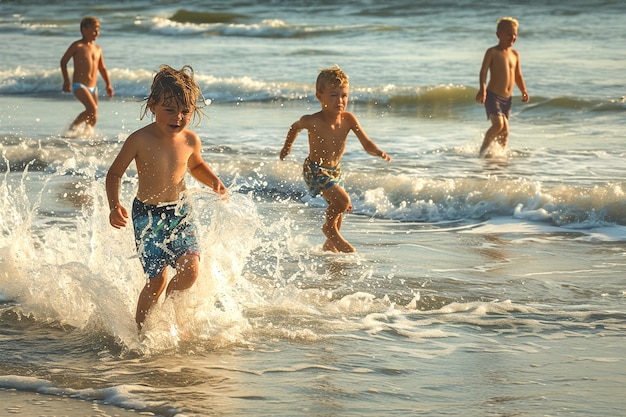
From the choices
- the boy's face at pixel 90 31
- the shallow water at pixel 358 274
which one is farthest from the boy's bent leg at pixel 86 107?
the boy's face at pixel 90 31

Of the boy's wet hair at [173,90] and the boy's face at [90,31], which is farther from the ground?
the boy's face at [90,31]

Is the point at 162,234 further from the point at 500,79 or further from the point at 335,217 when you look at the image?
Answer: the point at 500,79

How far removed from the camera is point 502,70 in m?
11.8

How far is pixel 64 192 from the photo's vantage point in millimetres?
9641

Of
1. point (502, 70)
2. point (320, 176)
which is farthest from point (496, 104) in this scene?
point (320, 176)

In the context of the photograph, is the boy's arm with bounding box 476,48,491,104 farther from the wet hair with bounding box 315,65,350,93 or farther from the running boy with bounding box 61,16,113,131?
the running boy with bounding box 61,16,113,131

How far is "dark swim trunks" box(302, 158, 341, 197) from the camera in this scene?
24.8 feet

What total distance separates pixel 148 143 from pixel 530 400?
7.21 ft

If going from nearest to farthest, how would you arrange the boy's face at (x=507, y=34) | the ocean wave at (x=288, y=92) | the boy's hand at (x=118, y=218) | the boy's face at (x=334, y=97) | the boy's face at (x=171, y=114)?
the boy's hand at (x=118, y=218), the boy's face at (x=171, y=114), the boy's face at (x=334, y=97), the boy's face at (x=507, y=34), the ocean wave at (x=288, y=92)

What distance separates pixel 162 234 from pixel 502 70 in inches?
289

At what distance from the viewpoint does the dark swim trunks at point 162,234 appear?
521cm

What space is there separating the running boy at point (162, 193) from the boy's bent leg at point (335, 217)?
2.32 m

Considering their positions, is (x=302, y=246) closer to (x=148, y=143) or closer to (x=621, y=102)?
(x=148, y=143)

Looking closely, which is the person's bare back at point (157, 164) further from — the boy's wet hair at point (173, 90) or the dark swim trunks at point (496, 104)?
the dark swim trunks at point (496, 104)
